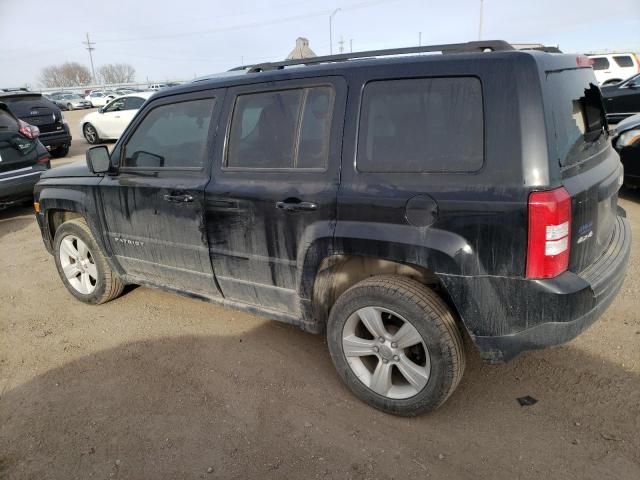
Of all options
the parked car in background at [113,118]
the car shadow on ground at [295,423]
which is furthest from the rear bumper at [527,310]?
the parked car in background at [113,118]

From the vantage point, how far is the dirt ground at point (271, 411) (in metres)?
2.36

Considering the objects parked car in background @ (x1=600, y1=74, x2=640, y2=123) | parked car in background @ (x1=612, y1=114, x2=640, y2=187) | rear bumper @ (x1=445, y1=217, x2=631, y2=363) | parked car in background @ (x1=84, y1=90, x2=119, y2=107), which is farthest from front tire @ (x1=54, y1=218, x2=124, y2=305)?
parked car in background @ (x1=84, y1=90, x2=119, y2=107)

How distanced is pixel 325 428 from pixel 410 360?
600 mm

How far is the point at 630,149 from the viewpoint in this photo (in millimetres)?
5918

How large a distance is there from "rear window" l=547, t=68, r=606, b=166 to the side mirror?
Answer: 3032 mm

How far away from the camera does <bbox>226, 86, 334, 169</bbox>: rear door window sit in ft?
8.75

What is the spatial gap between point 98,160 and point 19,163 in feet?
15.2

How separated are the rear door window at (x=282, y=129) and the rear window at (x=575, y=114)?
113 cm

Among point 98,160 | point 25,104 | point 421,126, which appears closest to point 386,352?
point 421,126

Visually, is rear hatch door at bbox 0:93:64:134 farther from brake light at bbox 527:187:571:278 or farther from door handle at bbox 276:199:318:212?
brake light at bbox 527:187:571:278

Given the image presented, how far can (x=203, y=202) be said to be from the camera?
307 cm

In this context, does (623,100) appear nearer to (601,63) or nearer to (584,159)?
(584,159)

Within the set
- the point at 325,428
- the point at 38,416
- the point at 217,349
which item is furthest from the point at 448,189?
the point at 38,416

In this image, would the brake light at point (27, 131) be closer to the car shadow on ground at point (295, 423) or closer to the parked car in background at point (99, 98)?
the car shadow on ground at point (295, 423)
